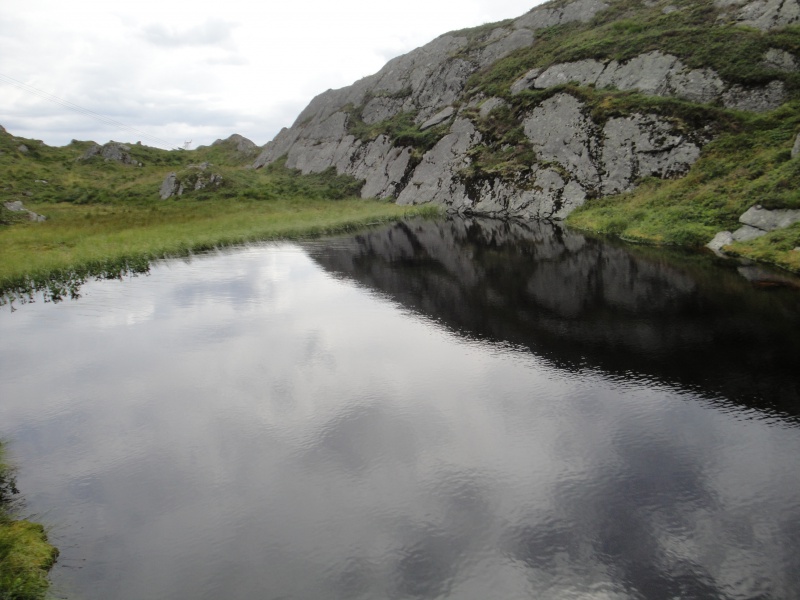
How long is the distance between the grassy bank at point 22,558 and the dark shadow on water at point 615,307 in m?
17.0

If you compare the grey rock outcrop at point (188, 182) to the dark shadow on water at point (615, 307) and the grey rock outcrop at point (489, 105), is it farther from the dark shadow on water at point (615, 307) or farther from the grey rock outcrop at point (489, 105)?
the dark shadow on water at point (615, 307)

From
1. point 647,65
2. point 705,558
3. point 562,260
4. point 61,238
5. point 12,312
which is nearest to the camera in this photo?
point 705,558

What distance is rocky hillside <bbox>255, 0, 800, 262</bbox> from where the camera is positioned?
5819 cm

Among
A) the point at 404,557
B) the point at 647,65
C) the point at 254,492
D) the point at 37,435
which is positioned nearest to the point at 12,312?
the point at 37,435

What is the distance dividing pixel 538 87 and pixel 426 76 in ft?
136

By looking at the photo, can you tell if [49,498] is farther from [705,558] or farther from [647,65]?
[647,65]

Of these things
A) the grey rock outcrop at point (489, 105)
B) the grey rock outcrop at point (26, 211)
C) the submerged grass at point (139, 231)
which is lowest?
the submerged grass at point (139, 231)

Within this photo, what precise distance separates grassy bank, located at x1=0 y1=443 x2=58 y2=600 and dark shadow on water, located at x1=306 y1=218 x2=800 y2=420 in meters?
17.0

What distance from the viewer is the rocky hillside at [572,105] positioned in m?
58.2

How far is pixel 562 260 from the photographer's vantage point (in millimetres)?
39750

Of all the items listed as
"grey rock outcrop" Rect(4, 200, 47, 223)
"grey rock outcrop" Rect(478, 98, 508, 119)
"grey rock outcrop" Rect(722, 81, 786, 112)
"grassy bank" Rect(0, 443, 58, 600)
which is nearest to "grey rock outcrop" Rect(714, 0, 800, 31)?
"grey rock outcrop" Rect(722, 81, 786, 112)

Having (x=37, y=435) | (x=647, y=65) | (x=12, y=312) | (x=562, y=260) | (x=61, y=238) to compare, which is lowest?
(x=562, y=260)

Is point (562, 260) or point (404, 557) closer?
point (404, 557)

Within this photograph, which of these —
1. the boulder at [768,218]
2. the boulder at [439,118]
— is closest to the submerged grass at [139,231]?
the boulder at [439,118]
